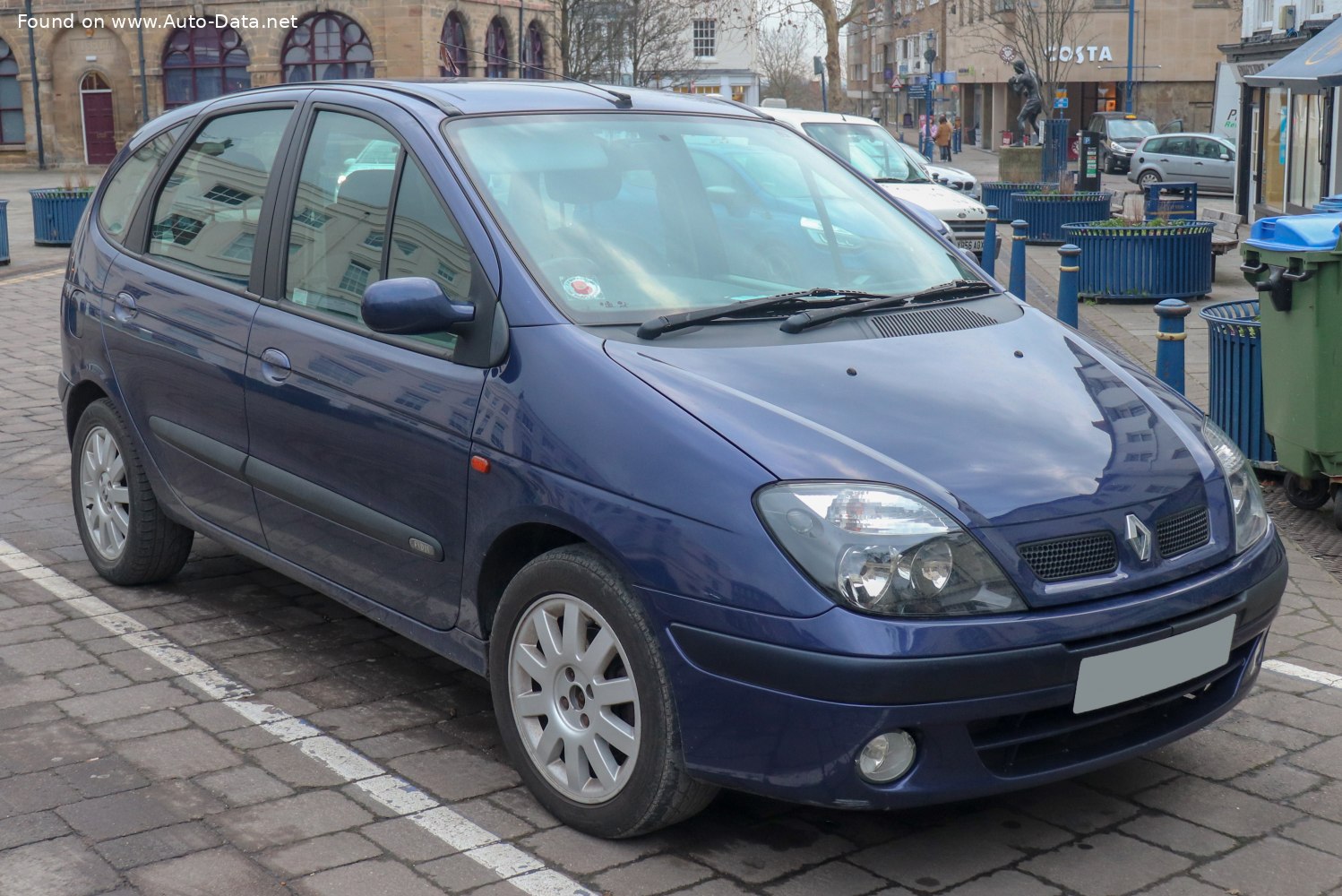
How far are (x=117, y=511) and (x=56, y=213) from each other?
53.5 feet

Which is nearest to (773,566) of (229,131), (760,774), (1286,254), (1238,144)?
(760,774)

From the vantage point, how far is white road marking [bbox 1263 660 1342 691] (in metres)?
4.56

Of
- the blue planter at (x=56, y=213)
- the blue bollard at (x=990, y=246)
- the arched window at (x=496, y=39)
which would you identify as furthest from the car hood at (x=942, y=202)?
the arched window at (x=496, y=39)

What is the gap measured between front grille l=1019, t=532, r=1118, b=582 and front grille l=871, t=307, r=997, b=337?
2.74ft

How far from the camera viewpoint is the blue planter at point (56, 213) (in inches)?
788

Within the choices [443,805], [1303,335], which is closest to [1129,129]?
→ [1303,335]

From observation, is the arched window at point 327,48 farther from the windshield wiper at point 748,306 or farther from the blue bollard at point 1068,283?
the windshield wiper at point 748,306

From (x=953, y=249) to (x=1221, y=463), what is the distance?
1.25m

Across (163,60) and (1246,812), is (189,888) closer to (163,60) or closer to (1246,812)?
(1246,812)

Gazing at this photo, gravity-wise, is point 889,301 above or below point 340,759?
above

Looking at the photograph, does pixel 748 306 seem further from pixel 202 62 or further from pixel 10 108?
pixel 10 108

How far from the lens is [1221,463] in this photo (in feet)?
11.9

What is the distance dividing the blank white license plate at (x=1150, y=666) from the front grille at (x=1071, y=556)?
18cm

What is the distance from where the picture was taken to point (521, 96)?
440cm
